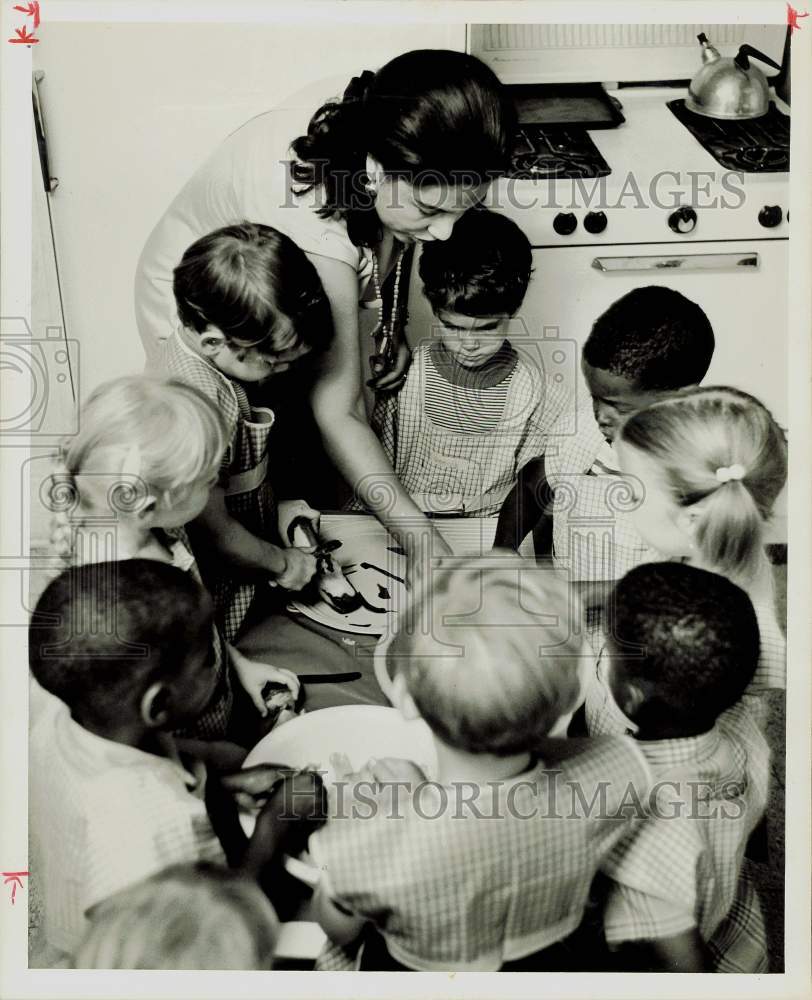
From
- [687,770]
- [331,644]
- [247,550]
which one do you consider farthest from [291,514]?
[687,770]

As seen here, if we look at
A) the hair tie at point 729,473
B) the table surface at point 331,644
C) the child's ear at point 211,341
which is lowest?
the table surface at point 331,644

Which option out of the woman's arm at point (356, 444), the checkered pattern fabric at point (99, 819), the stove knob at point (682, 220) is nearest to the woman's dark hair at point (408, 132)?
the woman's arm at point (356, 444)

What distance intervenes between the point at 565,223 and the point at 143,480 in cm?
66

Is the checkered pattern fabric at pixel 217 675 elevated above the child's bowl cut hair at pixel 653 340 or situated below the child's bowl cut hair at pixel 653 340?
below

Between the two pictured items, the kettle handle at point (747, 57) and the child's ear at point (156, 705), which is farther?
the kettle handle at point (747, 57)

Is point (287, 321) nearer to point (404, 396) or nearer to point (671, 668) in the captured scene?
point (404, 396)

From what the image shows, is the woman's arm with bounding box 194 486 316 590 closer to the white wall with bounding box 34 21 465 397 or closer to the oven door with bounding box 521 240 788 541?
the white wall with bounding box 34 21 465 397

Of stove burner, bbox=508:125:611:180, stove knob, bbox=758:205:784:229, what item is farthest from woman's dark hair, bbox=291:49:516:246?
stove knob, bbox=758:205:784:229

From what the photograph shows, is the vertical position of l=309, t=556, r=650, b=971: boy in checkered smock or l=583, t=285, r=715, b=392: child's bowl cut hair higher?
l=583, t=285, r=715, b=392: child's bowl cut hair

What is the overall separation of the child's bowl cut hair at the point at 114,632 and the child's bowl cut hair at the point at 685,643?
565mm

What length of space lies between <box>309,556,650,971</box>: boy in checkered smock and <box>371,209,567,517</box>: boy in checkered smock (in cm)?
17

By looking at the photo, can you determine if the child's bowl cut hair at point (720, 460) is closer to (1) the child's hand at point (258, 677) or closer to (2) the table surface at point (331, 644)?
(2) the table surface at point (331, 644)

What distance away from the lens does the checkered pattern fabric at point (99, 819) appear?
1342 mm

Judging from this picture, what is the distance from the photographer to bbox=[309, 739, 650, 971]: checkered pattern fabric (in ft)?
4.38
